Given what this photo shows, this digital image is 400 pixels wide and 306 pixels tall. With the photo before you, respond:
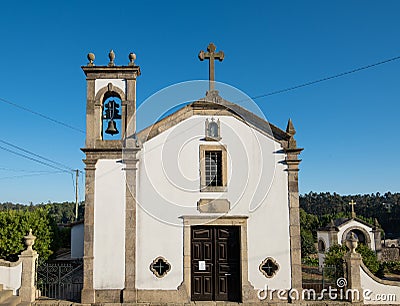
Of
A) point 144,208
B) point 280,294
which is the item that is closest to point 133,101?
point 144,208

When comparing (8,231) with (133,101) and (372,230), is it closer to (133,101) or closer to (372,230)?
(133,101)

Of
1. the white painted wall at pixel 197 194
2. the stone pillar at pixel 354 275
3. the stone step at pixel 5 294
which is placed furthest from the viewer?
the white painted wall at pixel 197 194

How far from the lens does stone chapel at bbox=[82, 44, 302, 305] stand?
34.3 feet

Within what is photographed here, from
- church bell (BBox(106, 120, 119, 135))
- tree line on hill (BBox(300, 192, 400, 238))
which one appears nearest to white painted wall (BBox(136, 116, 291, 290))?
church bell (BBox(106, 120, 119, 135))

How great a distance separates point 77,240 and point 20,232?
10.2 ft

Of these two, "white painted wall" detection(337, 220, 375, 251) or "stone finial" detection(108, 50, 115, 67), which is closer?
"stone finial" detection(108, 50, 115, 67)

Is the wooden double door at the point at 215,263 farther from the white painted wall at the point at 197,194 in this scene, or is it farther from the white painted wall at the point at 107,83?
the white painted wall at the point at 107,83

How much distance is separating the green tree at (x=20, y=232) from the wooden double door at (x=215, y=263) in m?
5.59

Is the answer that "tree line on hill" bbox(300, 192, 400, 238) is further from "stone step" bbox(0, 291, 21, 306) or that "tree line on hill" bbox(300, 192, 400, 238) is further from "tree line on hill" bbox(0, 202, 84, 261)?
"stone step" bbox(0, 291, 21, 306)

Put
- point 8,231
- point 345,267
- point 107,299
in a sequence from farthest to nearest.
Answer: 1. point 8,231
2. point 345,267
3. point 107,299

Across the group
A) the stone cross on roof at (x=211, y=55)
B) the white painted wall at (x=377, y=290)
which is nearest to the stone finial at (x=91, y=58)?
the stone cross on roof at (x=211, y=55)

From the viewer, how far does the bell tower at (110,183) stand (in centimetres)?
1034

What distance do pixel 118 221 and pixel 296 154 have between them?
220 inches

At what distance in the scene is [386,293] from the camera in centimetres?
1062
